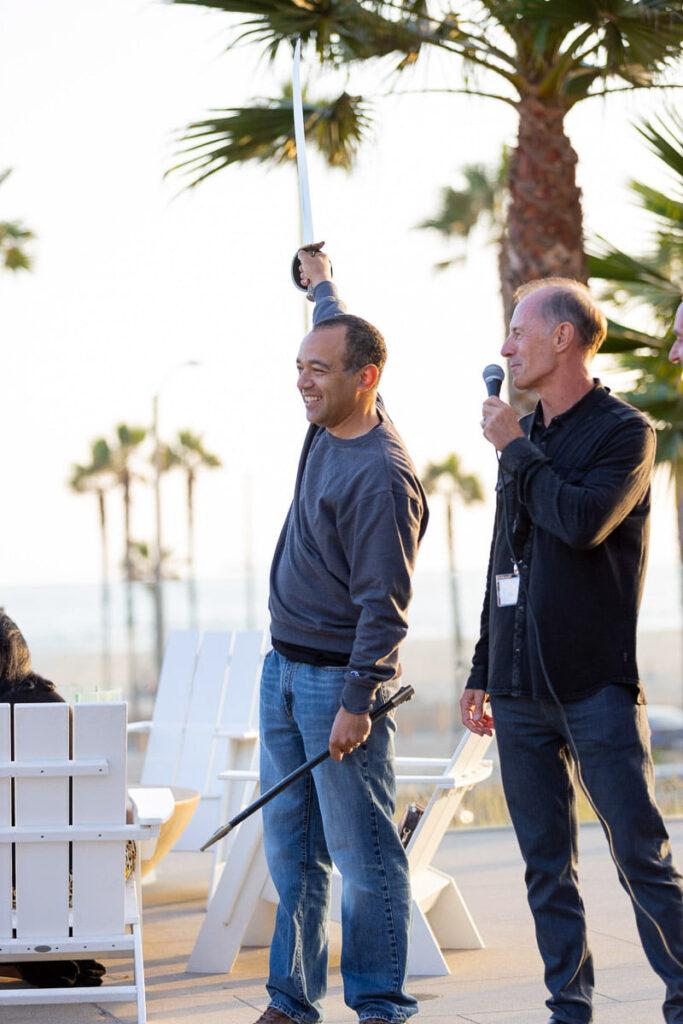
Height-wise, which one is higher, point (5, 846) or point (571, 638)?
point (571, 638)

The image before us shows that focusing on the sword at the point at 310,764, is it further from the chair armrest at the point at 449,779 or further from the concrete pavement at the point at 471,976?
the chair armrest at the point at 449,779

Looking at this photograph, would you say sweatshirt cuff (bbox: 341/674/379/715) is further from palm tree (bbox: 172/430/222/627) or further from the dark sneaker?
palm tree (bbox: 172/430/222/627)

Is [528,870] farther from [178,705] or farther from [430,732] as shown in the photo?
[430,732]

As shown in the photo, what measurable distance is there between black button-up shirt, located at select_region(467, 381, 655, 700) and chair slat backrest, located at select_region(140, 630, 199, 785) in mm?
3327

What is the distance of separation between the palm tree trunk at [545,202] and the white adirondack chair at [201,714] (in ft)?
12.5

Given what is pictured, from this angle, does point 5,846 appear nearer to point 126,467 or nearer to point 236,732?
point 236,732

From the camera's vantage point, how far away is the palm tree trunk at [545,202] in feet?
28.6

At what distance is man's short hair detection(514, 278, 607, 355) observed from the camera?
10.3ft

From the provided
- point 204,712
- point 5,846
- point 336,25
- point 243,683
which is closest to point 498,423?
point 5,846

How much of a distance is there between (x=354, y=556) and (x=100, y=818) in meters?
1.23

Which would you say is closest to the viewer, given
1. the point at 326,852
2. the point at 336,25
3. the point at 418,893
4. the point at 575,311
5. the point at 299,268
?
the point at 575,311

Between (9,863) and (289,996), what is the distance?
3.10 feet

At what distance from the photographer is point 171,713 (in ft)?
20.8

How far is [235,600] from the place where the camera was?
1691cm
